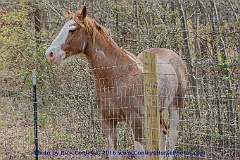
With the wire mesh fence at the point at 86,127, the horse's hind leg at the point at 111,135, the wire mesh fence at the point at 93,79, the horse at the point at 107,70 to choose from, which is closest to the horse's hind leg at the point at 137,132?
the horse at the point at 107,70

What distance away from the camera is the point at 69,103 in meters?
6.86

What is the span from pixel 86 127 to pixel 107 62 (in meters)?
1.97

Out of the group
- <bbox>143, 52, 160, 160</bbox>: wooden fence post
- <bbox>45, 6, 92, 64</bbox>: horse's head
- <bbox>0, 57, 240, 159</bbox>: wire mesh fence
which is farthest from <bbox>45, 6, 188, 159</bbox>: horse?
<bbox>0, 57, 240, 159</bbox>: wire mesh fence

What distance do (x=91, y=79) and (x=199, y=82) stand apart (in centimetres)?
208

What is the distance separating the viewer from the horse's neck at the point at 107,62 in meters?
4.67

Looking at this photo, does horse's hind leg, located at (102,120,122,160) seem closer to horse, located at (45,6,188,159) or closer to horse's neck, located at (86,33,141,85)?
horse, located at (45,6,188,159)

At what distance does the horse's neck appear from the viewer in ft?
15.3

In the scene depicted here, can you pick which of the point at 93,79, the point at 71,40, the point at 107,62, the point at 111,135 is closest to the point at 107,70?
the point at 107,62

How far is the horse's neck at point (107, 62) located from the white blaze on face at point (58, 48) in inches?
14.6

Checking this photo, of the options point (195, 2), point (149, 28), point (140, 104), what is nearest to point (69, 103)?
point (149, 28)

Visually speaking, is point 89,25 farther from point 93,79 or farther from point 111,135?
point 93,79

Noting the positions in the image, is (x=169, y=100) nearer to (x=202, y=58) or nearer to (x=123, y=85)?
(x=123, y=85)

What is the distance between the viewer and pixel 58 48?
4.53m

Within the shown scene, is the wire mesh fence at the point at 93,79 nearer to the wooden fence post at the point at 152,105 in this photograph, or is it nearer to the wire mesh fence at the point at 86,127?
the wire mesh fence at the point at 86,127
